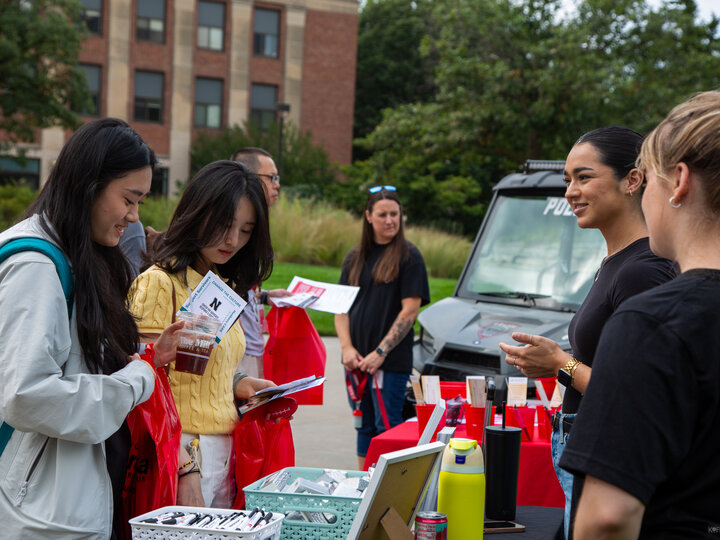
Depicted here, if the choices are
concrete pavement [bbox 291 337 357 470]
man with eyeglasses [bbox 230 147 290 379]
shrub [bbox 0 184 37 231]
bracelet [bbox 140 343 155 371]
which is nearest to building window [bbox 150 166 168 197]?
shrub [bbox 0 184 37 231]

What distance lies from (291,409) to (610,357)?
6.36ft

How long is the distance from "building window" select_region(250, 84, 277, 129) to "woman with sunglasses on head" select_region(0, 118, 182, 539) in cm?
3820

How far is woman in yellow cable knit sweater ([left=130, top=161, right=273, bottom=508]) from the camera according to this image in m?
3.12

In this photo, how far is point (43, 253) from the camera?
2330 millimetres

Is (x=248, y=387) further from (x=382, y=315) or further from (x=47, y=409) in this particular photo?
(x=382, y=315)

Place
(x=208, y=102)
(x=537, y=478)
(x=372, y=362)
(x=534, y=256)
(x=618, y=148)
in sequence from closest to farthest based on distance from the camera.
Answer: (x=618, y=148) < (x=537, y=478) < (x=372, y=362) < (x=534, y=256) < (x=208, y=102)

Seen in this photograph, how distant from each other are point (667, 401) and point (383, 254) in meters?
4.73

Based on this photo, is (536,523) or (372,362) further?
(372,362)

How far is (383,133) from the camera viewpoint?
25.6 meters

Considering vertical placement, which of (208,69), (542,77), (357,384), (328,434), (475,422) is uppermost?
(208,69)

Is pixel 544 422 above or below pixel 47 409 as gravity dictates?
below

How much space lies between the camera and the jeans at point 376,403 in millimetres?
6039

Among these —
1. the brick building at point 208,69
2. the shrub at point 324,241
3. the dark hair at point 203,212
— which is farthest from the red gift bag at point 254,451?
the brick building at point 208,69

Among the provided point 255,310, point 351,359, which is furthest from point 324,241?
point 255,310
